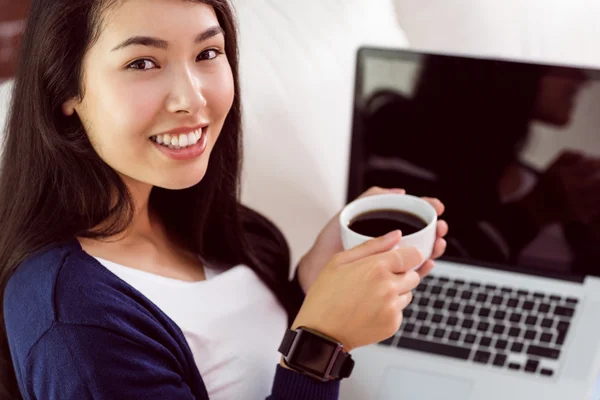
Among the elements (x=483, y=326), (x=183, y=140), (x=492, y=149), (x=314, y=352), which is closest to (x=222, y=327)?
(x=314, y=352)

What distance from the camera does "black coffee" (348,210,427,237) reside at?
0.85m

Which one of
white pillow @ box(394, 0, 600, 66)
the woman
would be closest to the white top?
the woman

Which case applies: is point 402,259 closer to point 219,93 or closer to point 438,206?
point 438,206

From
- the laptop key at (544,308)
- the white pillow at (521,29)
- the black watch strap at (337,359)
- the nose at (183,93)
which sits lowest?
the black watch strap at (337,359)

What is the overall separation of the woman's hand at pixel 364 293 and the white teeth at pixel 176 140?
0.69 ft

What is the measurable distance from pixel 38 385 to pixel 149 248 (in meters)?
0.23

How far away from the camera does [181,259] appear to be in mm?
984

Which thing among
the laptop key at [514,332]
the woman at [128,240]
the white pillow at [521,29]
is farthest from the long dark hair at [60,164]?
the white pillow at [521,29]

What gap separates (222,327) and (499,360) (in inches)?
14.1

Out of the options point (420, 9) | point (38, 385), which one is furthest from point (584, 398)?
point (420, 9)

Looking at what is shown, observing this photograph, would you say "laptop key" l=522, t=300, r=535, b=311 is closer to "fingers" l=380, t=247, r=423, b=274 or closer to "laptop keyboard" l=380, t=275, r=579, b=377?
"laptop keyboard" l=380, t=275, r=579, b=377

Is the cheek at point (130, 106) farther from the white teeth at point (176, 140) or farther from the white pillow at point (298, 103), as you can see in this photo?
the white pillow at point (298, 103)

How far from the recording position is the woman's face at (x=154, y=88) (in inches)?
28.7

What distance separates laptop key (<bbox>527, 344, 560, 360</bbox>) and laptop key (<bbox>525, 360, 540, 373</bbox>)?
0.01m
